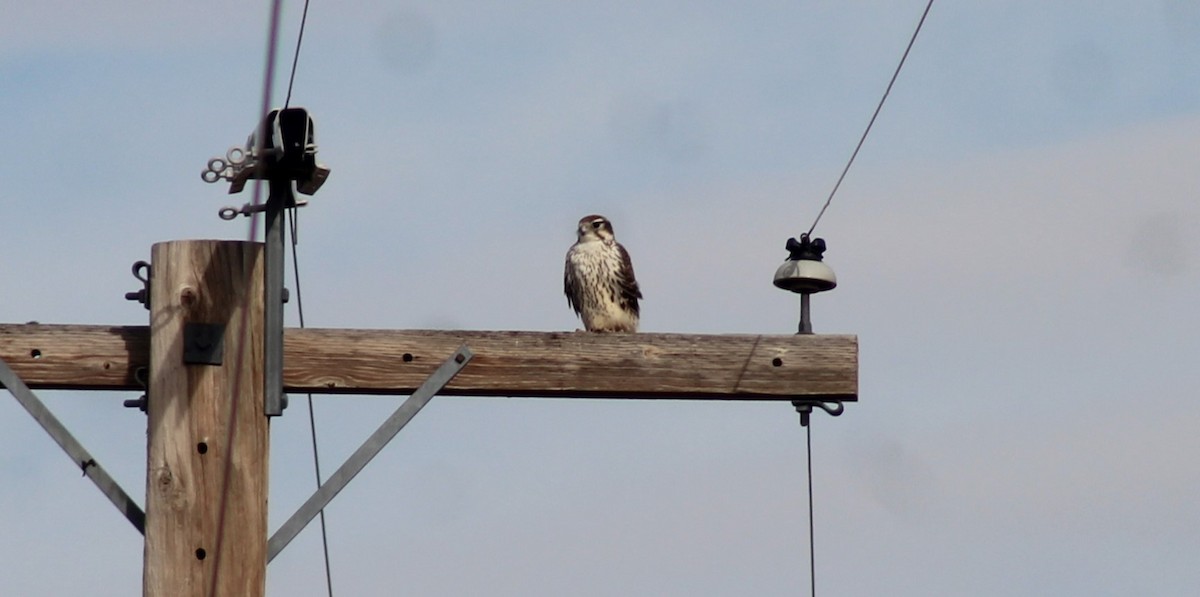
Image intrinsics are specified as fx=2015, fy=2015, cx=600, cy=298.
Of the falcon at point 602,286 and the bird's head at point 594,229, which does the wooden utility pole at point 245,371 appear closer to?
the falcon at point 602,286

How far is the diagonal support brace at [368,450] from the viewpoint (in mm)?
5637

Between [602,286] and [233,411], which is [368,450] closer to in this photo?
[233,411]

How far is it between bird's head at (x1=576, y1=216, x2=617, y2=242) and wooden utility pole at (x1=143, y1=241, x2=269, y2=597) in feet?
15.1

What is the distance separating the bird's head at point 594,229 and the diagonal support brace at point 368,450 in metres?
4.26

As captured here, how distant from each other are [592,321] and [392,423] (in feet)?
13.6

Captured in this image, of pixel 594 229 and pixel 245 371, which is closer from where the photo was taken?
pixel 245 371

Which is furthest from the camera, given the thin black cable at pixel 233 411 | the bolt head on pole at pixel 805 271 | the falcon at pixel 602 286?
the falcon at pixel 602 286

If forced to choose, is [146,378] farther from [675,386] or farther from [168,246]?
[675,386]

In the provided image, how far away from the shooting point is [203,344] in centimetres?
572

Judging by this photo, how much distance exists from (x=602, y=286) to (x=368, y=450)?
14.0 ft

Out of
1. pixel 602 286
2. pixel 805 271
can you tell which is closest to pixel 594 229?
pixel 602 286

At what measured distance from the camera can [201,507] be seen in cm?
561

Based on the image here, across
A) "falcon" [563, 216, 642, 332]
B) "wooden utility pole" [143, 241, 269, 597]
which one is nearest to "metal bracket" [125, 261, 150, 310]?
"wooden utility pole" [143, 241, 269, 597]

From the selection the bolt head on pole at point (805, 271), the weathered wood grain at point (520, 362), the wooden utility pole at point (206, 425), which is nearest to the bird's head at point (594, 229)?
the bolt head on pole at point (805, 271)
